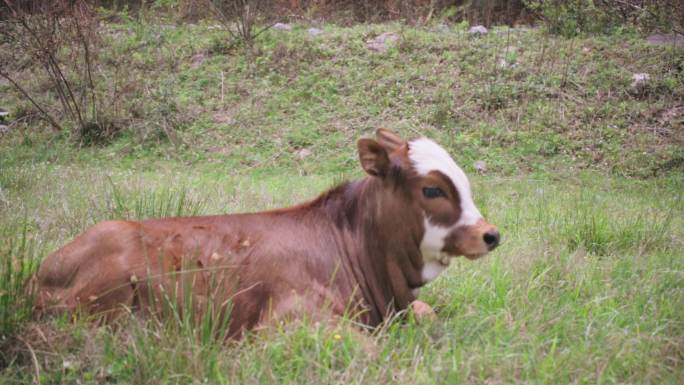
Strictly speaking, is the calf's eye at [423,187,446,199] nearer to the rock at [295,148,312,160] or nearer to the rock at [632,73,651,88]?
the rock at [295,148,312,160]

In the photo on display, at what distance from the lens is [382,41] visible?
15562 mm

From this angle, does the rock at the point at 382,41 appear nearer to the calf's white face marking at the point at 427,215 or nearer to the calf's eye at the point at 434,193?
the calf's white face marking at the point at 427,215

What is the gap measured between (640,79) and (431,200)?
1026 centimetres

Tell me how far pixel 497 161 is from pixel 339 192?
716 cm

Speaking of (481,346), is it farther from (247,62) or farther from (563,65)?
(247,62)

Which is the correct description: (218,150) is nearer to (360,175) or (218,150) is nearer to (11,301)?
(360,175)

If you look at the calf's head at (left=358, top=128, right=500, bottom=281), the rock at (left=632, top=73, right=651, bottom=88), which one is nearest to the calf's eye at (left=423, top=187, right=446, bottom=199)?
the calf's head at (left=358, top=128, right=500, bottom=281)

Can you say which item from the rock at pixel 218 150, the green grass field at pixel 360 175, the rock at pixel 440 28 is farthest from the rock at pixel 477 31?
the rock at pixel 218 150

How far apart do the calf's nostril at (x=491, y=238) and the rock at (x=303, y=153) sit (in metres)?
8.14

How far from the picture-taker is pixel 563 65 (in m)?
13.6

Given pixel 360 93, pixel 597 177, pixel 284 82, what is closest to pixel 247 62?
pixel 284 82

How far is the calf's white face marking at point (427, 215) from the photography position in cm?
388

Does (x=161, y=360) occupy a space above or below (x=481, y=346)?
above

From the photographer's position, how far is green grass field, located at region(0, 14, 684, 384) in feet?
10.7
